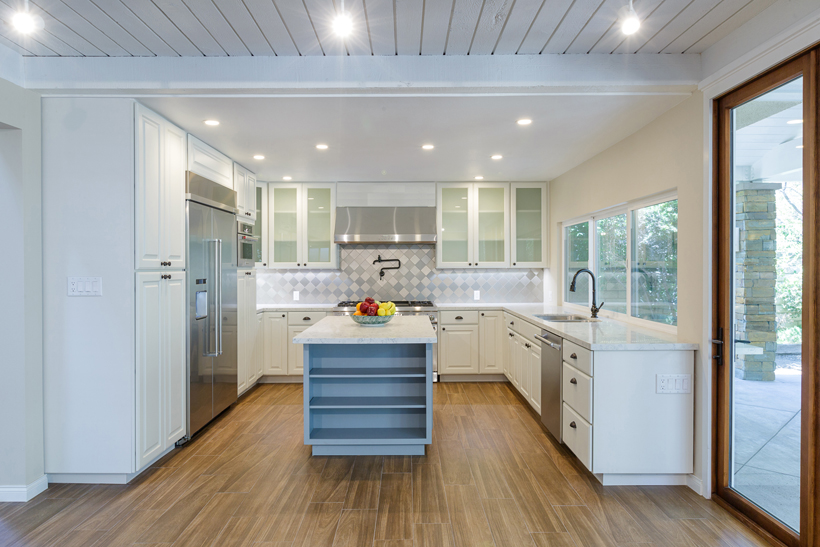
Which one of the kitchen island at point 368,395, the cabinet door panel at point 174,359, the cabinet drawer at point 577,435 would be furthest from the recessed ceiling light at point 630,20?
the cabinet door panel at point 174,359

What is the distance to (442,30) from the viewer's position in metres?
2.08

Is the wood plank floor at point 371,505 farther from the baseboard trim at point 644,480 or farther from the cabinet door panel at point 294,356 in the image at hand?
the cabinet door panel at point 294,356

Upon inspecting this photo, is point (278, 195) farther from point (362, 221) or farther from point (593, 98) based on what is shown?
point (593, 98)

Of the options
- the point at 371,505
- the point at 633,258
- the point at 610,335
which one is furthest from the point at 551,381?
the point at 371,505

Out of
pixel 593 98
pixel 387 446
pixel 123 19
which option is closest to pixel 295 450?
pixel 387 446

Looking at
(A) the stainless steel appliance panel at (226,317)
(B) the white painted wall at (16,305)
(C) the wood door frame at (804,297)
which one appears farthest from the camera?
(A) the stainless steel appliance panel at (226,317)

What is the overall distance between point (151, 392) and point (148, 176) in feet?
4.40

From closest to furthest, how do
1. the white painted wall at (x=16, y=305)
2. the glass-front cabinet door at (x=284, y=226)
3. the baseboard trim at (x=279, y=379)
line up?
the white painted wall at (x=16, y=305), the baseboard trim at (x=279, y=379), the glass-front cabinet door at (x=284, y=226)

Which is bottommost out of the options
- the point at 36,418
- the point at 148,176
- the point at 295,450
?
the point at 295,450

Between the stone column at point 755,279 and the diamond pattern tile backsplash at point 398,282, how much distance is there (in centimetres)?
306

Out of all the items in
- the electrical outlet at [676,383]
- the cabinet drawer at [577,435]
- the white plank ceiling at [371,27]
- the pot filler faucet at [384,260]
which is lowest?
the cabinet drawer at [577,435]

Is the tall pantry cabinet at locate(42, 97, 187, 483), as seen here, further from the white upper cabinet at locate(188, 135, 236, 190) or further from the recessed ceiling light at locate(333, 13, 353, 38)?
the recessed ceiling light at locate(333, 13, 353, 38)

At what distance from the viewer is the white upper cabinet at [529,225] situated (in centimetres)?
499

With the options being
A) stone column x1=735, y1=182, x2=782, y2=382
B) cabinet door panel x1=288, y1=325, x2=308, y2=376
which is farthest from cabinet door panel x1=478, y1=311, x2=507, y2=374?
stone column x1=735, y1=182, x2=782, y2=382
